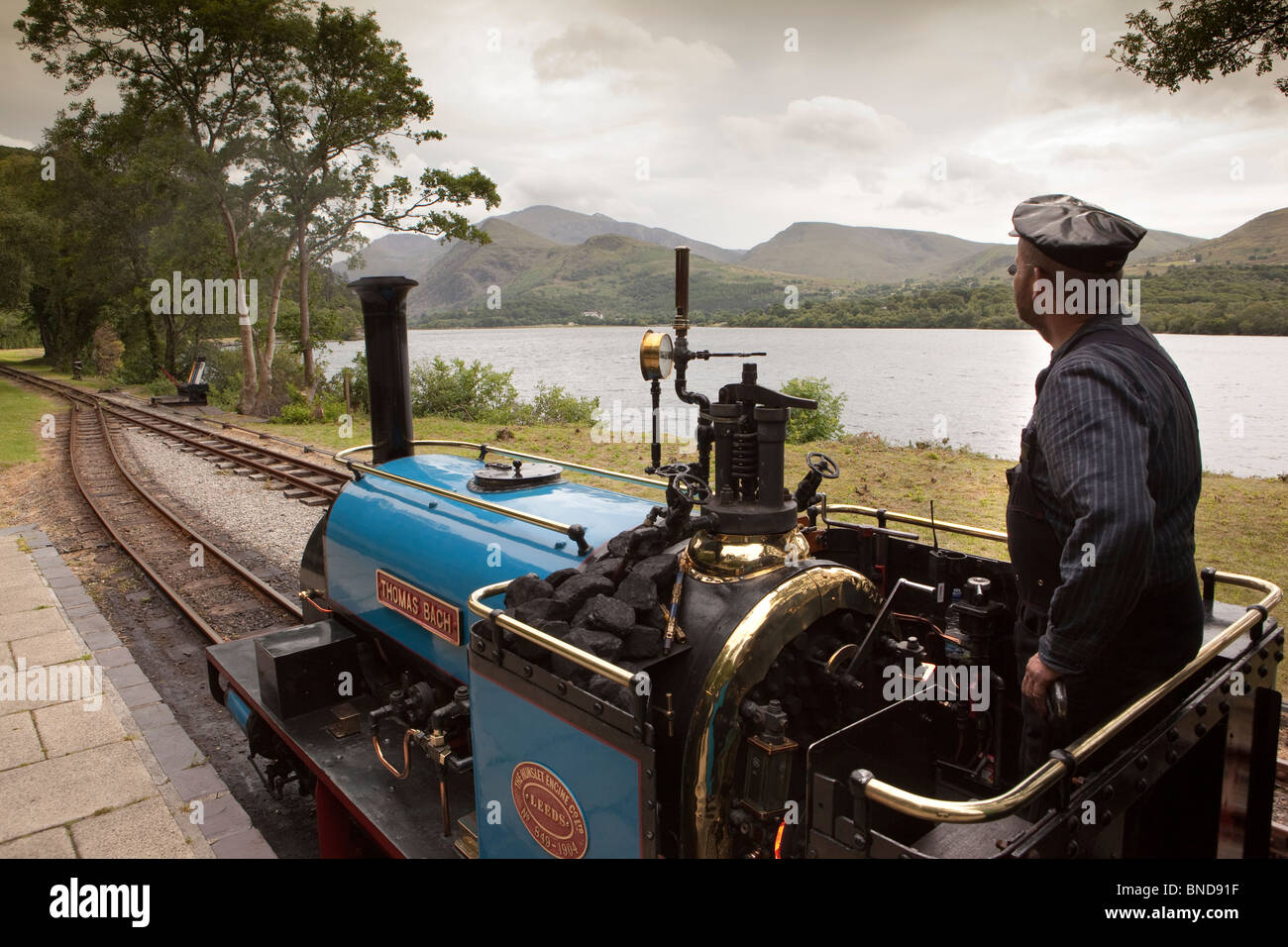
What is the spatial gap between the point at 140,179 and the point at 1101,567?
27929 mm

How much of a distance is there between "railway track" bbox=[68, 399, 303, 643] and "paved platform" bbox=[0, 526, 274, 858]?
927 millimetres

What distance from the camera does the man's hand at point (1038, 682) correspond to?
2.11 m

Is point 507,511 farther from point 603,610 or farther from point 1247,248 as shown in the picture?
point 1247,248

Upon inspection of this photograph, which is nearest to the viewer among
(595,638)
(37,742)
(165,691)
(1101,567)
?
(1101,567)

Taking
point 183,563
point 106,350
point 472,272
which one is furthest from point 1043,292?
point 472,272

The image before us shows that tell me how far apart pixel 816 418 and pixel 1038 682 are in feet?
50.5

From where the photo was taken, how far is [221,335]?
3844cm

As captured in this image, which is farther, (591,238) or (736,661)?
(591,238)

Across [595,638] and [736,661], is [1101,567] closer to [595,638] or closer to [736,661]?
Answer: [736,661]

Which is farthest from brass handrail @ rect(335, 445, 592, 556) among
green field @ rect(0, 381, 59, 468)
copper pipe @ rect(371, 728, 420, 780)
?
green field @ rect(0, 381, 59, 468)

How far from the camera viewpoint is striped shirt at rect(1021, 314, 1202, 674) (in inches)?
75.9

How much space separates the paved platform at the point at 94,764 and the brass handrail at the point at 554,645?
2878mm

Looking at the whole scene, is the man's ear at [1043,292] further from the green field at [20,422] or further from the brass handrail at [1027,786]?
the green field at [20,422]
